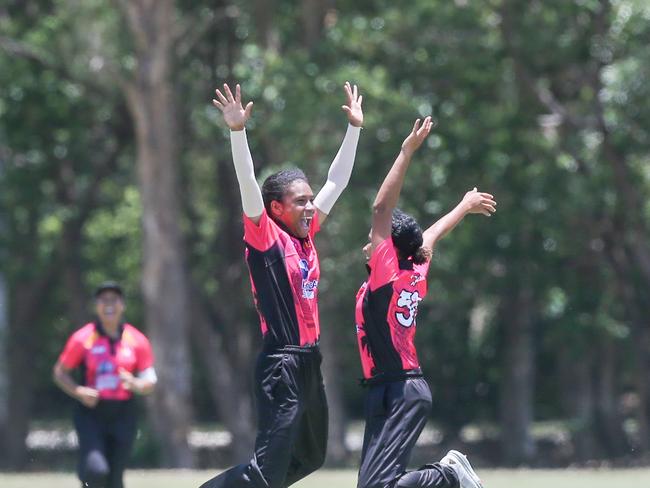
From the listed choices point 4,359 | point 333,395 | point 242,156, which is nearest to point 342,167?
point 242,156

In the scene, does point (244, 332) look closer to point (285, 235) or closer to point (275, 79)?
point (275, 79)

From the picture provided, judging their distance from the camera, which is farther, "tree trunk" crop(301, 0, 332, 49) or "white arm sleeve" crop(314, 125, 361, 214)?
"tree trunk" crop(301, 0, 332, 49)

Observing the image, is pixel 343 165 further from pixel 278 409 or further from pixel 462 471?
pixel 462 471

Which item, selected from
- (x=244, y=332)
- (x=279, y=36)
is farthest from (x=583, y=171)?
(x=244, y=332)

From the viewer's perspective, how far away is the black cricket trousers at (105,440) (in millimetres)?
8992

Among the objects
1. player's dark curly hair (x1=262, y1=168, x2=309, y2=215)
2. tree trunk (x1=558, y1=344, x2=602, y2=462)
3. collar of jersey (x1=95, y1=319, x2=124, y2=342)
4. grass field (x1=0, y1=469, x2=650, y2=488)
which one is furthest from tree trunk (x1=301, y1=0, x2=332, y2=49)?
player's dark curly hair (x1=262, y1=168, x2=309, y2=215)

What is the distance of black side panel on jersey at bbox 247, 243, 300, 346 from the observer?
22.5 ft

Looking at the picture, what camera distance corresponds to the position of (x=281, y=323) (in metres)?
6.86

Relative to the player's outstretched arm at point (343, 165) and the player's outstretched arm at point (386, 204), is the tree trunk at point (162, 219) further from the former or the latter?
the player's outstretched arm at point (386, 204)

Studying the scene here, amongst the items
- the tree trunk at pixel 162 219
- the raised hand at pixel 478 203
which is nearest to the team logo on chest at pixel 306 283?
the raised hand at pixel 478 203

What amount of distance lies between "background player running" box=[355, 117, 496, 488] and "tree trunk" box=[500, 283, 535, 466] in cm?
1764

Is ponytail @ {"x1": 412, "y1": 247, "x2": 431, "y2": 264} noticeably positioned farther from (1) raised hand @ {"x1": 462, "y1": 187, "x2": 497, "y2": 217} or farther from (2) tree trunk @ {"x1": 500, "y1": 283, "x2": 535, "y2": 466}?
(2) tree trunk @ {"x1": 500, "y1": 283, "x2": 535, "y2": 466}

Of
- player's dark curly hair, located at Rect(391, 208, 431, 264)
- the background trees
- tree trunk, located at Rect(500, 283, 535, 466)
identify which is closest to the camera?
player's dark curly hair, located at Rect(391, 208, 431, 264)

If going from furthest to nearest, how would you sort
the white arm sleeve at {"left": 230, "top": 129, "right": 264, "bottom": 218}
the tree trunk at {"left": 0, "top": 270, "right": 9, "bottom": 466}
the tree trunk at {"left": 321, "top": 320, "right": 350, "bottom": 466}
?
the tree trunk at {"left": 0, "top": 270, "right": 9, "bottom": 466} < the tree trunk at {"left": 321, "top": 320, "right": 350, "bottom": 466} < the white arm sleeve at {"left": 230, "top": 129, "right": 264, "bottom": 218}
